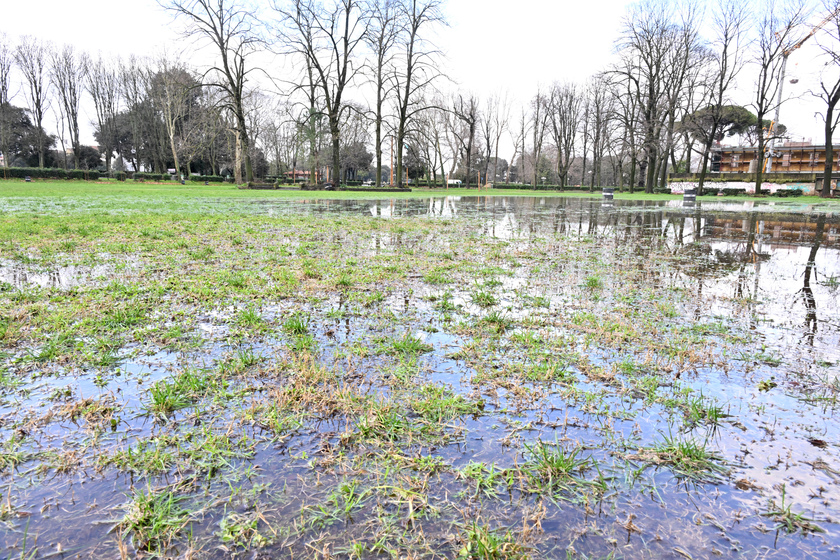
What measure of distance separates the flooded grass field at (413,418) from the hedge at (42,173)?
49.4 metres

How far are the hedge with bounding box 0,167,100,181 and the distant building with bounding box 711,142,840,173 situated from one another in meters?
69.2

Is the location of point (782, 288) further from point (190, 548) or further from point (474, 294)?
point (190, 548)

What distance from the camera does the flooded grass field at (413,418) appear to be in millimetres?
1733

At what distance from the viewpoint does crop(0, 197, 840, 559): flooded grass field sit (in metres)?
1.73

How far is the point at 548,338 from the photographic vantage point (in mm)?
3676

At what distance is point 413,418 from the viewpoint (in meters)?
2.53

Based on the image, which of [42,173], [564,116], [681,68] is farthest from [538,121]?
[42,173]

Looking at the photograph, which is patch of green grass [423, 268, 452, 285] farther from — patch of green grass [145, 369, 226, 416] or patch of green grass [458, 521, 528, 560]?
patch of green grass [458, 521, 528, 560]

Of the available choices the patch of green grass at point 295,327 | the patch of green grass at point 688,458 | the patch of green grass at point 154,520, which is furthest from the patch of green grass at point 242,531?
the patch of green grass at point 295,327

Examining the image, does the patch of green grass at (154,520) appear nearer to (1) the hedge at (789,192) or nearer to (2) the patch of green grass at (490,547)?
(2) the patch of green grass at (490,547)

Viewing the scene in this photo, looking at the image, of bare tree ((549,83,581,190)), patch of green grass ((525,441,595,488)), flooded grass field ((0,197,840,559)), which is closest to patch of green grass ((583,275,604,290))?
flooded grass field ((0,197,840,559))

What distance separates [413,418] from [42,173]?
54851 mm

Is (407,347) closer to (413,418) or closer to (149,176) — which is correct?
(413,418)

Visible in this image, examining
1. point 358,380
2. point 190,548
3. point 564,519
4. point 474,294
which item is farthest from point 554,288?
point 190,548
